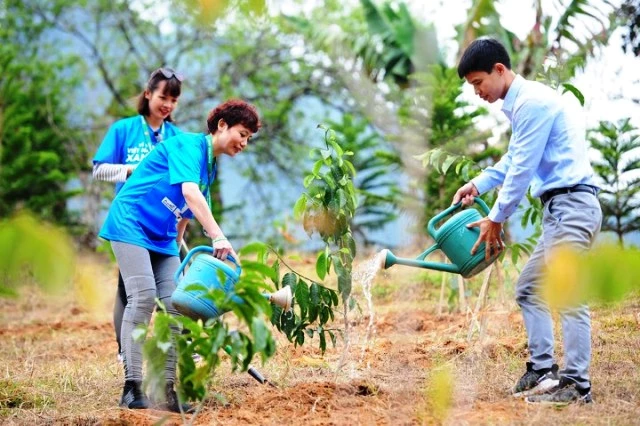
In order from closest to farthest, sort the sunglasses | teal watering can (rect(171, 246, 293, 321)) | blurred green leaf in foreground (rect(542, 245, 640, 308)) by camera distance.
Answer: blurred green leaf in foreground (rect(542, 245, 640, 308)) < teal watering can (rect(171, 246, 293, 321)) < the sunglasses

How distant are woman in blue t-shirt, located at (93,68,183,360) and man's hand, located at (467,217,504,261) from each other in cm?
147

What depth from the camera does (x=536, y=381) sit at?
2.72m

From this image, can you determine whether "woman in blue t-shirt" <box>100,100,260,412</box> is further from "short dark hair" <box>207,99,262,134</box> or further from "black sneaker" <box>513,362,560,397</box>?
"black sneaker" <box>513,362,560,397</box>

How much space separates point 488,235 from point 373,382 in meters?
0.70

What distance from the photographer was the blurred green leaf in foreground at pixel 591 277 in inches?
24.3

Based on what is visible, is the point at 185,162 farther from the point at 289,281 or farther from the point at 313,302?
the point at 313,302

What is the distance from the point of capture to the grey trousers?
2.51 metres

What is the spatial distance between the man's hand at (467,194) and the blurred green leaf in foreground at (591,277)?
2287mm

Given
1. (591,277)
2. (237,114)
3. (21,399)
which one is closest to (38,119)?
(21,399)

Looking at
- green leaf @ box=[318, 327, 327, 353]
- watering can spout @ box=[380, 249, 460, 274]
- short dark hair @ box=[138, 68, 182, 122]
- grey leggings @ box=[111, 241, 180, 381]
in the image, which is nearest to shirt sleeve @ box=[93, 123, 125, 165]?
short dark hair @ box=[138, 68, 182, 122]

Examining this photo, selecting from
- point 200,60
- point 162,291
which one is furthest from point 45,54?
point 162,291

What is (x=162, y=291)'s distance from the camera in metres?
3.08

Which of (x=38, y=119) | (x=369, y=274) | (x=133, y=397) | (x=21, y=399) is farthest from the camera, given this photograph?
(x=38, y=119)

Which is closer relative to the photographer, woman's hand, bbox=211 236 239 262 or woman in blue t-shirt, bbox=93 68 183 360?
woman's hand, bbox=211 236 239 262
